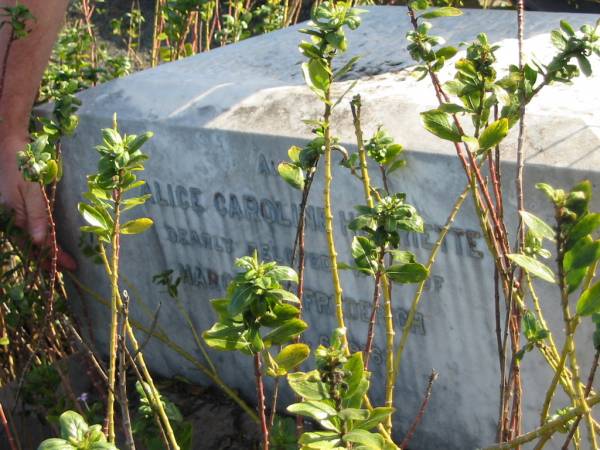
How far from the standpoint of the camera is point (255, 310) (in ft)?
4.34

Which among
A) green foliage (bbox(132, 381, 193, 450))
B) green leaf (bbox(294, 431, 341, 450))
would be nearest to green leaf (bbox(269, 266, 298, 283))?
green leaf (bbox(294, 431, 341, 450))

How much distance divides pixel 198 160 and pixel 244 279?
4.31 ft

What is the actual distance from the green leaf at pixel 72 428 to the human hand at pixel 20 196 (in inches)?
61.8

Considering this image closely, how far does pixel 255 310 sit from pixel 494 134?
0.45m

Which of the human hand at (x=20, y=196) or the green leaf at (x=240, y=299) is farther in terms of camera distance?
the human hand at (x=20, y=196)

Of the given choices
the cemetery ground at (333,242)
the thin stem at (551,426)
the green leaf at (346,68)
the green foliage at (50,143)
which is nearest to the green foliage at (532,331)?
the cemetery ground at (333,242)

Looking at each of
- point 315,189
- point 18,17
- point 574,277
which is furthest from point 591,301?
point 18,17

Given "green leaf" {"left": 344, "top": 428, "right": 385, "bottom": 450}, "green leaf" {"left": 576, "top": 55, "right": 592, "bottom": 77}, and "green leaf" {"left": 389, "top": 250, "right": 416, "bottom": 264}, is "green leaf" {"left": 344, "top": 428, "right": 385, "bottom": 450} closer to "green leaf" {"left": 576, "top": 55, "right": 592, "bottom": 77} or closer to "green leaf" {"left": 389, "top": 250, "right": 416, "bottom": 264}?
"green leaf" {"left": 389, "top": 250, "right": 416, "bottom": 264}

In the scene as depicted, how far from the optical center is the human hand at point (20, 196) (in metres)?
2.83

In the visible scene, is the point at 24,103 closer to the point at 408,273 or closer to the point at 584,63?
the point at 408,273

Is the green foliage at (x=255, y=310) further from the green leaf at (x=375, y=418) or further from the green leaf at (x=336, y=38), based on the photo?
the green leaf at (x=336, y=38)

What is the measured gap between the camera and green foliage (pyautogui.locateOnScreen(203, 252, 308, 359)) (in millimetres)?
1307

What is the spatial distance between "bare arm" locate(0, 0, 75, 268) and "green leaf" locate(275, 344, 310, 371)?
60.4 inches

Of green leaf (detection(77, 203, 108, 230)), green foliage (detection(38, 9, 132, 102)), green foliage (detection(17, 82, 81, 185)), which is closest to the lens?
green leaf (detection(77, 203, 108, 230))
